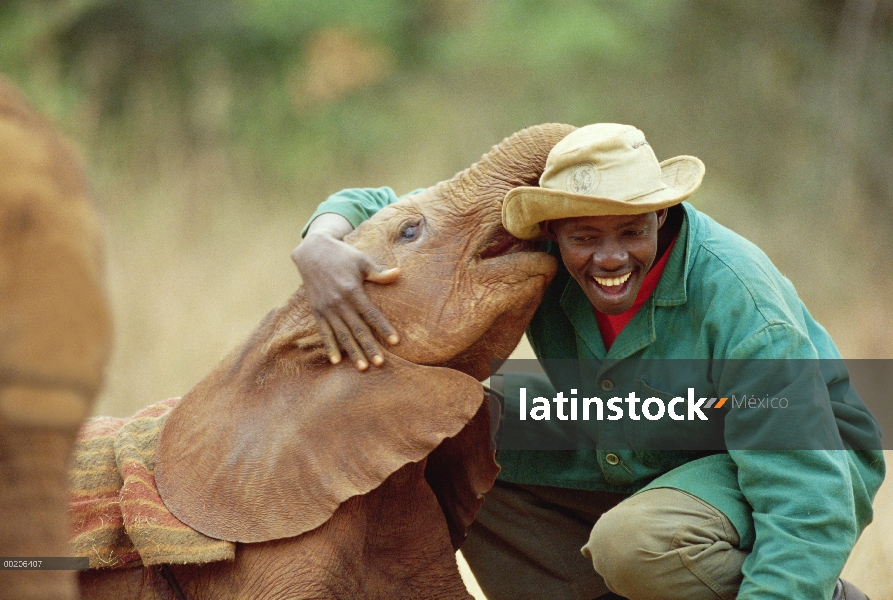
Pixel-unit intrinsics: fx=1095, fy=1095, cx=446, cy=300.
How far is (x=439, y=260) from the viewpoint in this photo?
8.09 ft

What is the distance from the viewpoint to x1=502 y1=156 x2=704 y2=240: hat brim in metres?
2.35

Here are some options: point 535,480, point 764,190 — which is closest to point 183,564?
point 535,480

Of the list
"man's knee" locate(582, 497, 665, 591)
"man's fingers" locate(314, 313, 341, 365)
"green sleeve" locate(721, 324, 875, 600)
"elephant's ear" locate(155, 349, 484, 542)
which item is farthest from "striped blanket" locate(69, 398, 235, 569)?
"green sleeve" locate(721, 324, 875, 600)

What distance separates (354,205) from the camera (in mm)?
2768

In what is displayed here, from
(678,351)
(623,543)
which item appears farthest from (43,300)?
(678,351)

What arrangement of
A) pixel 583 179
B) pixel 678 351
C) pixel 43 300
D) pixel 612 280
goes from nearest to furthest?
1. pixel 43 300
2. pixel 583 179
3. pixel 612 280
4. pixel 678 351

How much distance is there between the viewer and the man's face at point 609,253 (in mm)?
2453

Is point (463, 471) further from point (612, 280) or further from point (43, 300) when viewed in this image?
point (43, 300)

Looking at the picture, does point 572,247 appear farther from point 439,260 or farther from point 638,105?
point 638,105

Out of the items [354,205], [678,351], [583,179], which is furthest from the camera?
[354,205]

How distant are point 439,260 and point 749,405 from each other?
2.48 ft

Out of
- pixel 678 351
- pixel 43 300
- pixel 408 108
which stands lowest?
pixel 408 108

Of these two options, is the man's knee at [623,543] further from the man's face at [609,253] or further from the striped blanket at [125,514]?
the striped blanket at [125,514]

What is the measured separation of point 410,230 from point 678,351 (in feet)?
2.31
